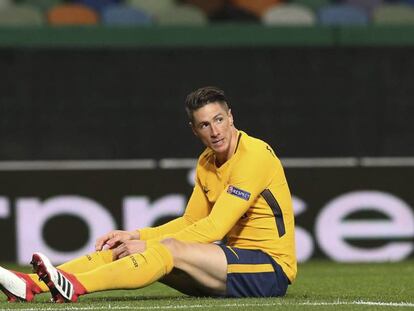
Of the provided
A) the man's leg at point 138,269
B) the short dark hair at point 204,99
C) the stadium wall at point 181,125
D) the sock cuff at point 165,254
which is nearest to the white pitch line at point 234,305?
the man's leg at point 138,269

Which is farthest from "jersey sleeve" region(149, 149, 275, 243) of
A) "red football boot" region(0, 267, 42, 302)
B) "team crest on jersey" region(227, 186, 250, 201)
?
"red football boot" region(0, 267, 42, 302)

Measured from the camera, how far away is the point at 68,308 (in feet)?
20.7

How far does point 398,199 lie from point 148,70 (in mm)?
2590

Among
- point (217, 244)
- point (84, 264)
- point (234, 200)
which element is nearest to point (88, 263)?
point (84, 264)

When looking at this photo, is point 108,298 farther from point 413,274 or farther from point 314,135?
point 314,135

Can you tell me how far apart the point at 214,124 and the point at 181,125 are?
4802mm

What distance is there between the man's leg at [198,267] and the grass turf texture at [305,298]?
0.30 feet

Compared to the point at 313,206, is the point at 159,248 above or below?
above

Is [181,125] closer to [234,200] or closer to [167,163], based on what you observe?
[167,163]

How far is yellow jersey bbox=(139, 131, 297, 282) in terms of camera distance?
6691 millimetres

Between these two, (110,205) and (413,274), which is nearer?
(413,274)

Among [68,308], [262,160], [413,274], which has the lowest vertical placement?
[413,274]

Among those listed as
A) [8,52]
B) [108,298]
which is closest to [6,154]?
[8,52]

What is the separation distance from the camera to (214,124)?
6.79 metres
